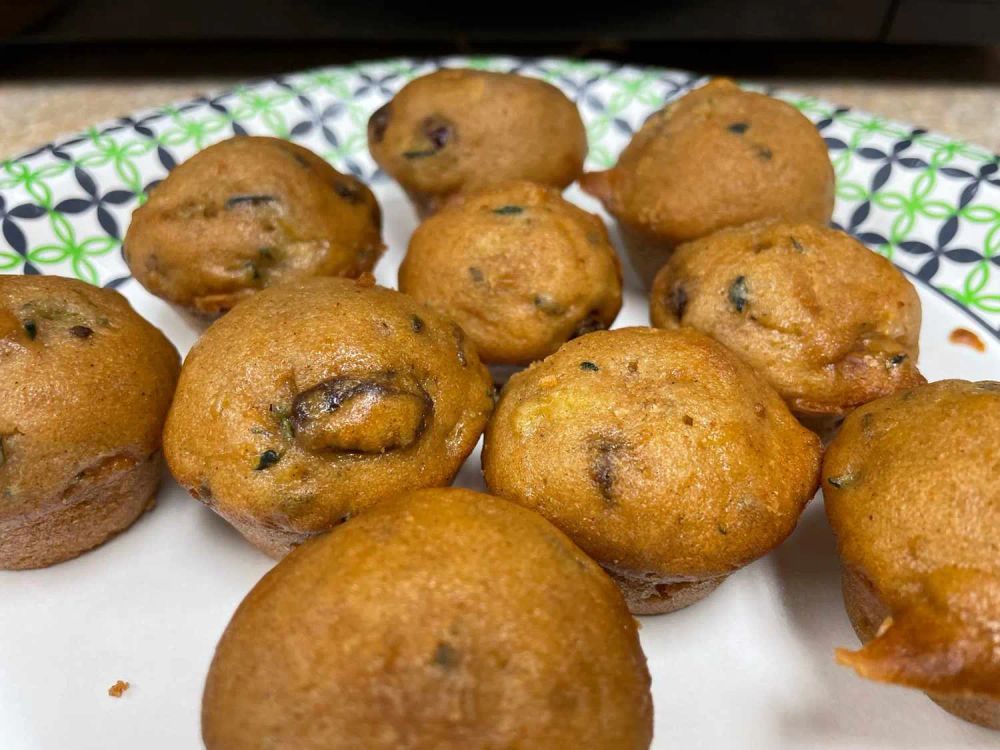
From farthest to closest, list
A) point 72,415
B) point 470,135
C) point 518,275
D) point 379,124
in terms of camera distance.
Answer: point 379,124 < point 470,135 < point 518,275 < point 72,415

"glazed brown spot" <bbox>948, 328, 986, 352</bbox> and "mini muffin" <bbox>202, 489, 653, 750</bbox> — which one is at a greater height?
"mini muffin" <bbox>202, 489, 653, 750</bbox>

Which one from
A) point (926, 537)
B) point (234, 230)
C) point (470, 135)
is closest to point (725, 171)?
point (470, 135)

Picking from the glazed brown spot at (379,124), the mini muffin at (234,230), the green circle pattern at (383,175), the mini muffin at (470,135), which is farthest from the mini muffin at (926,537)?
the glazed brown spot at (379,124)

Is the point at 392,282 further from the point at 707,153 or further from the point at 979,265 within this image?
the point at 979,265

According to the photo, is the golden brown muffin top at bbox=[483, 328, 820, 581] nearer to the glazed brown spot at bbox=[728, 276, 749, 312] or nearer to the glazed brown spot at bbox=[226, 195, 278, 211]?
the glazed brown spot at bbox=[728, 276, 749, 312]

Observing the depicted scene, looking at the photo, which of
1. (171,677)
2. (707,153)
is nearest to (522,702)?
(171,677)

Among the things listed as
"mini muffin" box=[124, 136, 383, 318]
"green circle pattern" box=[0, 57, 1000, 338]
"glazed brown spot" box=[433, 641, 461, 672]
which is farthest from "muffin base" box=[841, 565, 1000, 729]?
"mini muffin" box=[124, 136, 383, 318]

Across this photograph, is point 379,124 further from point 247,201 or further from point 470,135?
point 247,201
